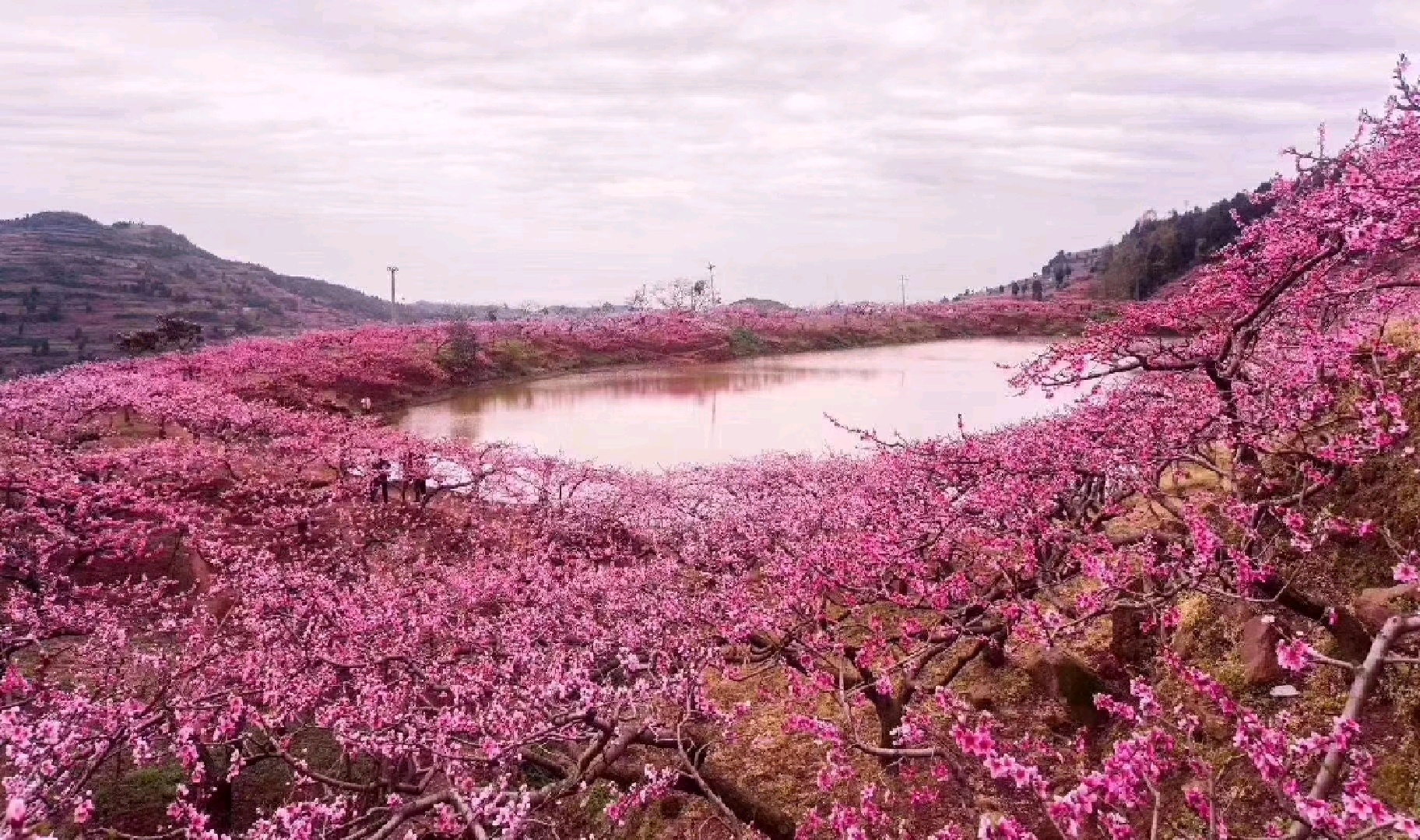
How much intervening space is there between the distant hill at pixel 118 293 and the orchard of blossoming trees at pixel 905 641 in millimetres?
64279

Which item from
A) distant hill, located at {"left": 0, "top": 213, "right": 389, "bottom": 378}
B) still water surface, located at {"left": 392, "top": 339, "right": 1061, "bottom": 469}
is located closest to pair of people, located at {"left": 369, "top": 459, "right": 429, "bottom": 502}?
still water surface, located at {"left": 392, "top": 339, "right": 1061, "bottom": 469}

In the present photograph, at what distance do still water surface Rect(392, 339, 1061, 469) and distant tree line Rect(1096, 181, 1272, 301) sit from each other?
97.4 feet

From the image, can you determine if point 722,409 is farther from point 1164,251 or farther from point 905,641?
point 1164,251

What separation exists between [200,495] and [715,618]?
13.9 meters

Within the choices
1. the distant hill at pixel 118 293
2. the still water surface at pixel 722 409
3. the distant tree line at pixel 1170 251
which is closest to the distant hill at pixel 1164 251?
the distant tree line at pixel 1170 251

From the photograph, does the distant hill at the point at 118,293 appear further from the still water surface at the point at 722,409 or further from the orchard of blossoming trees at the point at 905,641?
the orchard of blossoming trees at the point at 905,641

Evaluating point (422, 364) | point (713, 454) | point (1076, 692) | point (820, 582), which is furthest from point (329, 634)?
point (422, 364)

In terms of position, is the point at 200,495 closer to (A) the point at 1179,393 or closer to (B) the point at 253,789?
(B) the point at 253,789

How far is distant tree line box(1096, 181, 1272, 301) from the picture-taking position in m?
71.8

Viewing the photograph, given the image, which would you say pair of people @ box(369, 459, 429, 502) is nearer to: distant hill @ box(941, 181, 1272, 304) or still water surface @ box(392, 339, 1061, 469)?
still water surface @ box(392, 339, 1061, 469)

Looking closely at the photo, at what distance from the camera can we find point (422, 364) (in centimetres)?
4116

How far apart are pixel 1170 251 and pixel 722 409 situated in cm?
5805

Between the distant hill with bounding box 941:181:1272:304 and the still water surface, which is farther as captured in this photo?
the distant hill with bounding box 941:181:1272:304

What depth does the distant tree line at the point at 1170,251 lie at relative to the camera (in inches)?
2827
